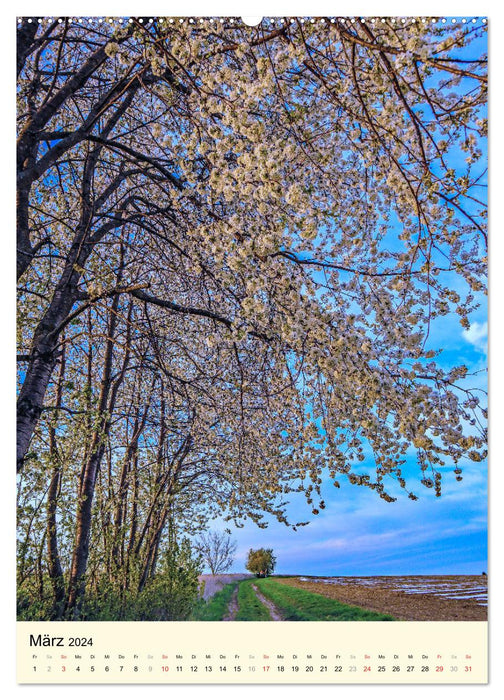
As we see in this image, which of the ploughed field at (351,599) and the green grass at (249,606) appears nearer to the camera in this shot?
the ploughed field at (351,599)

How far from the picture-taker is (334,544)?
313 cm

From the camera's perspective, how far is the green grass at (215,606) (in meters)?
2.99

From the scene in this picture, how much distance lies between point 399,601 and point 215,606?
1.17 meters

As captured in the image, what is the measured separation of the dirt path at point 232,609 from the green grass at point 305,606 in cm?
19

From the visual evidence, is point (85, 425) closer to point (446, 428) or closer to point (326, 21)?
point (446, 428)

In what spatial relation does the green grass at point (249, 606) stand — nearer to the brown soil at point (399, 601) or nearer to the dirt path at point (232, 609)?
the dirt path at point (232, 609)

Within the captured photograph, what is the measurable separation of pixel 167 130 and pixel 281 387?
2.42 metres

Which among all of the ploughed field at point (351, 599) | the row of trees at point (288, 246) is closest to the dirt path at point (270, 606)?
the ploughed field at point (351, 599)

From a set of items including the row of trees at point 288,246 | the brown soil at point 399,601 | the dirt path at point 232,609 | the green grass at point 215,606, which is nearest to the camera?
the row of trees at point 288,246

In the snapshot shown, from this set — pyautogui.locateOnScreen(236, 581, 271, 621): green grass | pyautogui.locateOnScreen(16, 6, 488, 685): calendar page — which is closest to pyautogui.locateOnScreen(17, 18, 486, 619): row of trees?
pyautogui.locateOnScreen(16, 6, 488, 685): calendar page

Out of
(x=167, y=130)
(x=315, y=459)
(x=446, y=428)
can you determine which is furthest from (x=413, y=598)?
(x=167, y=130)

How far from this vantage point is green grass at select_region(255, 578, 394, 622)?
2.81m

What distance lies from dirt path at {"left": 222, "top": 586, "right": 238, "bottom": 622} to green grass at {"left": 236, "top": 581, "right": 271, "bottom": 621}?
2cm

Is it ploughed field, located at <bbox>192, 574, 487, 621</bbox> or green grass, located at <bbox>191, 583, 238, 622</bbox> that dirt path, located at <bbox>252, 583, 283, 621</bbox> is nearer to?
ploughed field, located at <bbox>192, 574, 487, 621</bbox>
